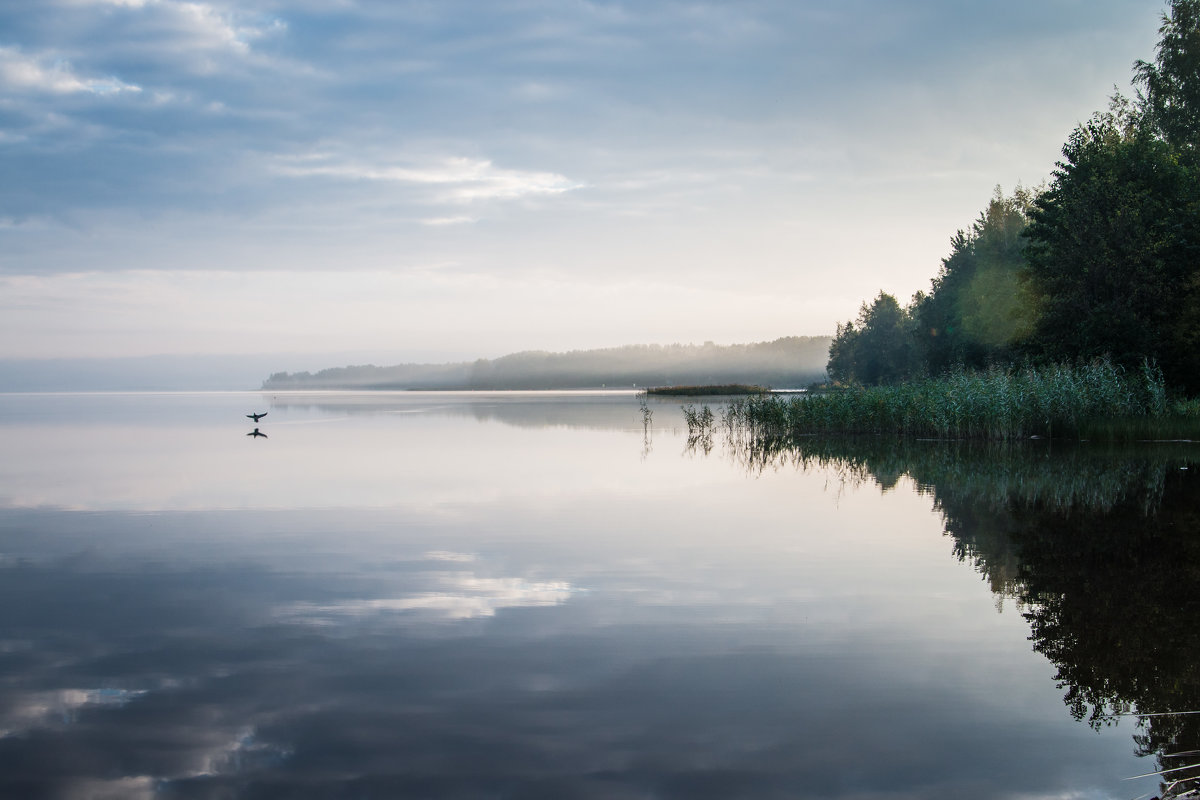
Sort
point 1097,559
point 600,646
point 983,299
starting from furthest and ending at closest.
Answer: point 983,299 < point 1097,559 < point 600,646

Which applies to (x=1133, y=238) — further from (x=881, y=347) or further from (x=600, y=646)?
(x=881, y=347)

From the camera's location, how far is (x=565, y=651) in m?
6.98

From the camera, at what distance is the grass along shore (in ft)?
101

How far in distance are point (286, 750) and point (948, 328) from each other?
287ft

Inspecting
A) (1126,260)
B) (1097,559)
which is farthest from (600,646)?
(1126,260)

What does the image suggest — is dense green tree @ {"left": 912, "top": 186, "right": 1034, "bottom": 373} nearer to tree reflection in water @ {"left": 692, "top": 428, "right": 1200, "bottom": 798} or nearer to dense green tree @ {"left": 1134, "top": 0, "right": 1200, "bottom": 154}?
dense green tree @ {"left": 1134, "top": 0, "right": 1200, "bottom": 154}

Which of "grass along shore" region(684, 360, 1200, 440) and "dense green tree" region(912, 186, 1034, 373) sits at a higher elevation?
"dense green tree" region(912, 186, 1034, 373)

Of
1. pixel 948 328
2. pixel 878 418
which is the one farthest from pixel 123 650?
pixel 948 328

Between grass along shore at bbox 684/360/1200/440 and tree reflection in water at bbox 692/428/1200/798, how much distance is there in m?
5.83

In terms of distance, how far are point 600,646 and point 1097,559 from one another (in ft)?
22.9

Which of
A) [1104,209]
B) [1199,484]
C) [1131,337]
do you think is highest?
[1104,209]

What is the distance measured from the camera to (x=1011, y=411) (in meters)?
31.0

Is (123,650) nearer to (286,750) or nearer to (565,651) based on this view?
(286,750)

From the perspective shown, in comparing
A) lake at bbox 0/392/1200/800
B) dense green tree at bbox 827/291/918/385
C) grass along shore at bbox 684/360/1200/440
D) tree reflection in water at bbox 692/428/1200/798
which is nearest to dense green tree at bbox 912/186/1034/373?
dense green tree at bbox 827/291/918/385
